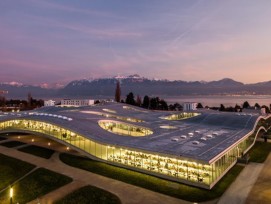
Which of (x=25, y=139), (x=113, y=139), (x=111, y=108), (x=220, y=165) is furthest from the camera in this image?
(x=111, y=108)

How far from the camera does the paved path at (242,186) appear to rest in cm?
2513

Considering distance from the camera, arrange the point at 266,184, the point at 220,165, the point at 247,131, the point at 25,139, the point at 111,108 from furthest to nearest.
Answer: the point at 111,108
the point at 25,139
the point at 247,131
the point at 220,165
the point at 266,184

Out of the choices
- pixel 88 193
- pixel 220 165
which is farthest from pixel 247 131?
pixel 88 193

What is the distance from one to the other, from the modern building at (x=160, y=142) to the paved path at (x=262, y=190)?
3.82m

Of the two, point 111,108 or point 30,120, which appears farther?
point 111,108

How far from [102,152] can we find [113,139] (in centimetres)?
242

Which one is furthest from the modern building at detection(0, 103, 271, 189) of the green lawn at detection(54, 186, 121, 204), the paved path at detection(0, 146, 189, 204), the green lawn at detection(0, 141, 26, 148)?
the green lawn at detection(54, 186, 121, 204)

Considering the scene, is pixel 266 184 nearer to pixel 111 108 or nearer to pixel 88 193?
pixel 88 193

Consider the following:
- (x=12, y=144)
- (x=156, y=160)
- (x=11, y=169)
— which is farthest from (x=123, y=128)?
(x=12, y=144)

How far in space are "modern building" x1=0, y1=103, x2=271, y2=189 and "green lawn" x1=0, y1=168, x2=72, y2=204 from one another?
6320mm

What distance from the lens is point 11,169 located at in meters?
35.1

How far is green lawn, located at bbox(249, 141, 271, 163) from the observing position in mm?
38594

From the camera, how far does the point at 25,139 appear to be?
50.3 m

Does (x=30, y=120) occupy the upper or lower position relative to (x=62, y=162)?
upper
